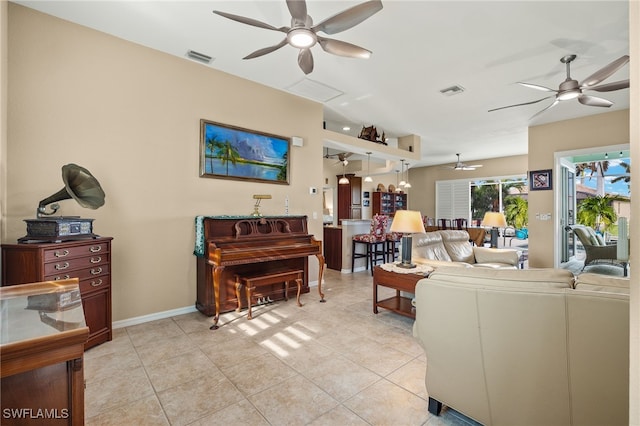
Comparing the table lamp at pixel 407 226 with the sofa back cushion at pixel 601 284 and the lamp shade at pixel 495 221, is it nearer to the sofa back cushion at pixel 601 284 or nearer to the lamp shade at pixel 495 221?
the sofa back cushion at pixel 601 284

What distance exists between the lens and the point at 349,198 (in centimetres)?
864

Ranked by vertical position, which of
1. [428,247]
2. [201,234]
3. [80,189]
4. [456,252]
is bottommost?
[456,252]

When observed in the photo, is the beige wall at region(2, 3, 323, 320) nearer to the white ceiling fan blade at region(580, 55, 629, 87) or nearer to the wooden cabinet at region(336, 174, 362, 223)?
the white ceiling fan blade at region(580, 55, 629, 87)

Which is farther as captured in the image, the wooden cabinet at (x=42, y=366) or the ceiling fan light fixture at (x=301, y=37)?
the ceiling fan light fixture at (x=301, y=37)

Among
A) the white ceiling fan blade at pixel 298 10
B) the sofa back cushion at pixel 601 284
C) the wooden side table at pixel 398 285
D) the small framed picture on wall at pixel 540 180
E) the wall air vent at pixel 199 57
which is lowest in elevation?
the wooden side table at pixel 398 285

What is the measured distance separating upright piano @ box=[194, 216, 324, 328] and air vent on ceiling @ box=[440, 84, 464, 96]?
285cm

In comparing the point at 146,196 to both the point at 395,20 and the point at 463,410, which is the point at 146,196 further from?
the point at 463,410

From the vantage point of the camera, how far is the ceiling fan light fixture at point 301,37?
89.1 inches

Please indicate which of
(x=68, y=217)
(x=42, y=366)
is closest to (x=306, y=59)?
(x=68, y=217)

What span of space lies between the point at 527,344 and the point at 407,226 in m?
2.09

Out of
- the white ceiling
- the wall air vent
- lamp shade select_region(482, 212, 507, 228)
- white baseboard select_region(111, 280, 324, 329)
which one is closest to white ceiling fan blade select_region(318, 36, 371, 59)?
the white ceiling

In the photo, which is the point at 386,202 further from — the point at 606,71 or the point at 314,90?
the point at 606,71

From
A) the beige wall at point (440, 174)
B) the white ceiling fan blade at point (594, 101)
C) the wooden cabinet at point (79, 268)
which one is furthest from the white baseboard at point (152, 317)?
the beige wall at point (440, 174)

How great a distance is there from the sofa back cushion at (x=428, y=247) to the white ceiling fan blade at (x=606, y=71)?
7.83ft
